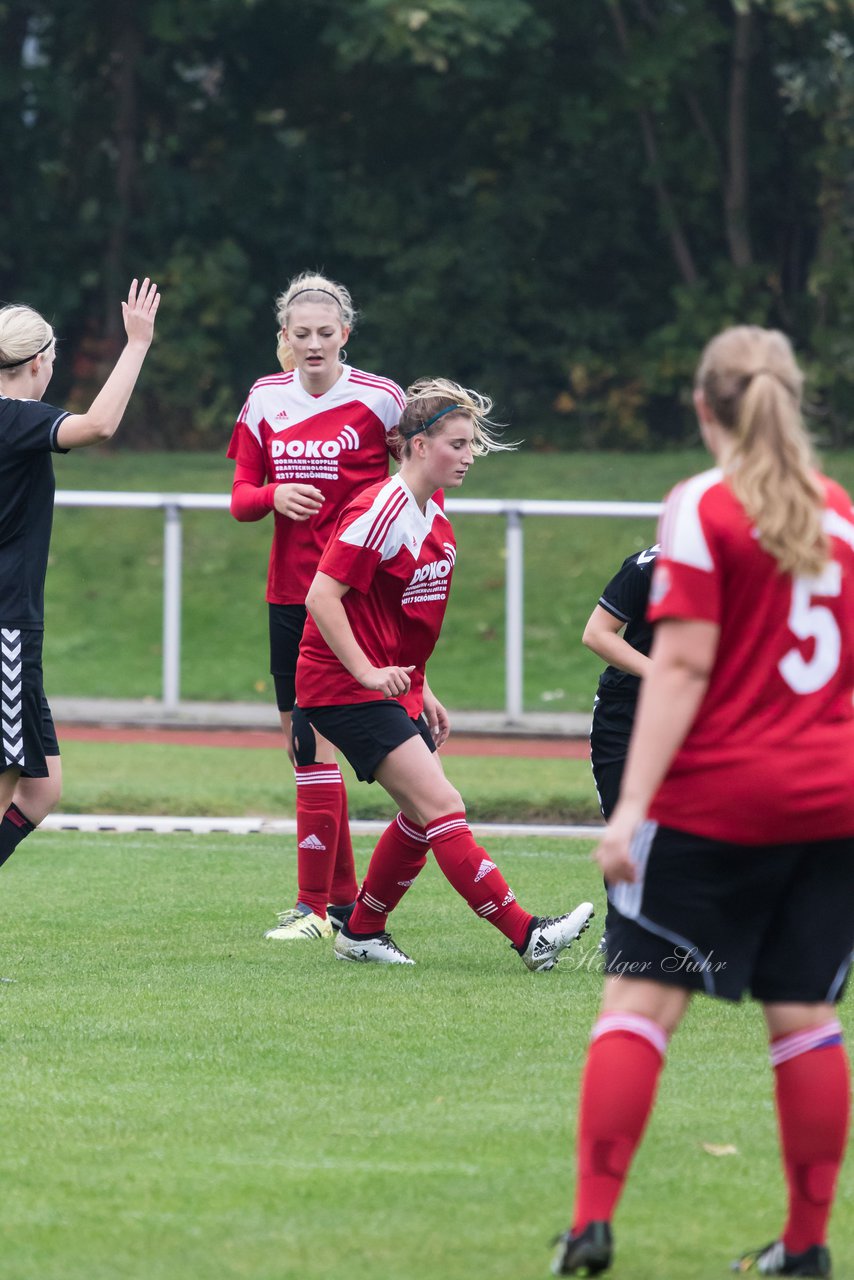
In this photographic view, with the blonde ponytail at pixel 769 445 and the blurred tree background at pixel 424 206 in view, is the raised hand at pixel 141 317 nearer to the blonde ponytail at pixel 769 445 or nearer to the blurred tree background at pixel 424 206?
the blonde ponytail at pixel 769 445

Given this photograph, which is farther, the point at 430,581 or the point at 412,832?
the point at 412,832

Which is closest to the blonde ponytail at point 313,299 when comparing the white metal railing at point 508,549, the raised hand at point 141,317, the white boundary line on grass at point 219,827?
the raised hand at point 141,317

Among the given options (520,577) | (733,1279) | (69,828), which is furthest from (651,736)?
(520,577)

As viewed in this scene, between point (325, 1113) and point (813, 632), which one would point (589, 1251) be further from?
point (325, 1113)

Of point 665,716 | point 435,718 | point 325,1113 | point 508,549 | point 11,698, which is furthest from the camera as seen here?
point 508,549

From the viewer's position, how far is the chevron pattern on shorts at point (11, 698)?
5.93 meters

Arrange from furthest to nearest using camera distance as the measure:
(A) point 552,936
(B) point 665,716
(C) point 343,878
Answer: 1. (C) point 343,878
2. (A) point 552,936
3. (B) point 665,716

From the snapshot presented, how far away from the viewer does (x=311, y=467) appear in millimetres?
7062

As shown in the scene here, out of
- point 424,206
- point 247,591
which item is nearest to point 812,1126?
point 247,591

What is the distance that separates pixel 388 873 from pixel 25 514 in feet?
5.40

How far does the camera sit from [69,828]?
9.73m

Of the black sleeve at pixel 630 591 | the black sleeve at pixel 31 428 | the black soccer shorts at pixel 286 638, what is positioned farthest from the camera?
the black soccer shorts at pixel 286 638

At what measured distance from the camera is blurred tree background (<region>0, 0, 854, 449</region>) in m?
23.1

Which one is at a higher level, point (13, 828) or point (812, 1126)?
point (812, 1126)
